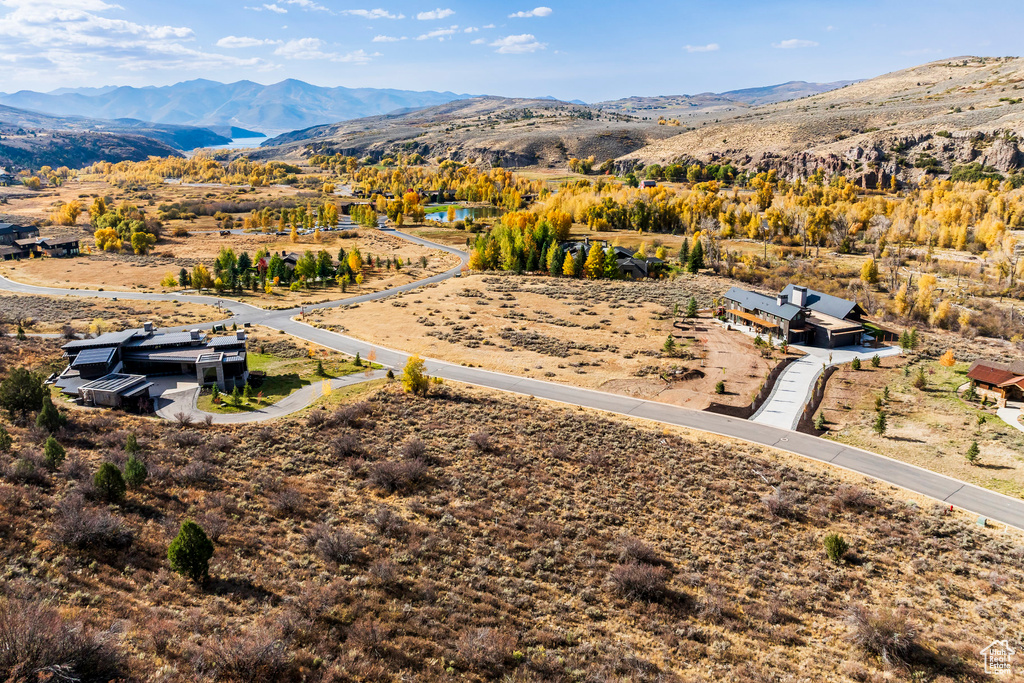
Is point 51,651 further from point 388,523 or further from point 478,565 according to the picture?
point 478,565

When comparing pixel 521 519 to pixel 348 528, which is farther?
pixel 521 519

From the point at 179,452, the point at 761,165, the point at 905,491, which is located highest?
the point at 761,165

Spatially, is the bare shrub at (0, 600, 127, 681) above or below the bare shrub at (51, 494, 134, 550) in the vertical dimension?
above

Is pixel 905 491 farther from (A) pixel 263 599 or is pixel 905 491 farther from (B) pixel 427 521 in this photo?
(A) pixel 263 599

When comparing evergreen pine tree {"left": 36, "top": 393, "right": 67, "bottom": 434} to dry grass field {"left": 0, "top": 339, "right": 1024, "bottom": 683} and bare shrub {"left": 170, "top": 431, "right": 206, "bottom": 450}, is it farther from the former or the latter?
bare shrub {"left": 170, "top": 431, "right": 206, "bottom": 450}

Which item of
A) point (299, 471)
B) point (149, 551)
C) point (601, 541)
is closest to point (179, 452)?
point (299, 471)

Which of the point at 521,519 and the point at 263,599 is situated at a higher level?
the point at 263,599

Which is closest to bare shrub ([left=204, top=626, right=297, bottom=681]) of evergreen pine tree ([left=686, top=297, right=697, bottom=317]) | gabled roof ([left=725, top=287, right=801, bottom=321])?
gabled roof ([left=725, top=287, right=801, bottom=321])

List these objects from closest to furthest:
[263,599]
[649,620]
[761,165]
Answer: [263,599]
[649,620]
[761,165]
